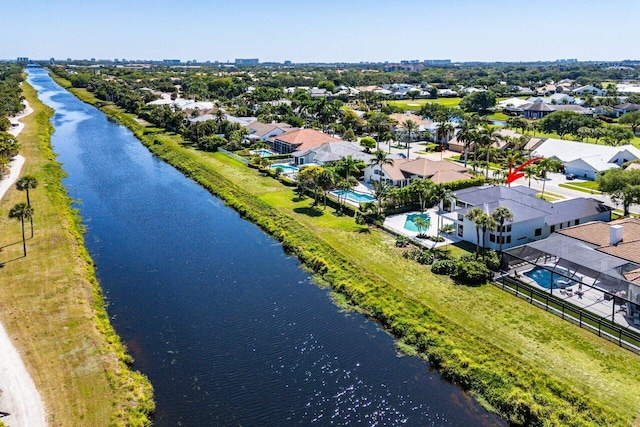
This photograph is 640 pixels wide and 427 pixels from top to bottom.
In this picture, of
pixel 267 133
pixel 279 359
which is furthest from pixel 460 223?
pixel 267 133

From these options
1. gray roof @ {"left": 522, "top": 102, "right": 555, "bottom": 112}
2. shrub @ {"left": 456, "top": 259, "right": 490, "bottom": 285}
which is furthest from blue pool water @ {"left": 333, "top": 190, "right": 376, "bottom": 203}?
gray roof @ {"left": 522, "top": 102, "right": 555, "bottom": 112}

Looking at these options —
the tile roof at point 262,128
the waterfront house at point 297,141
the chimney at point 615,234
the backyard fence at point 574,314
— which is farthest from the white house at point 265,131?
the chimney at point 615,234

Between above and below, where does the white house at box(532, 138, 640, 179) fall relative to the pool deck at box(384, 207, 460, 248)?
above

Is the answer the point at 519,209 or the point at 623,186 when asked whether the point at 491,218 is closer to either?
the point at 519,209

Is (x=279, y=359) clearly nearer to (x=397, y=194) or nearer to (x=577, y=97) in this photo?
(x=397, y=194)

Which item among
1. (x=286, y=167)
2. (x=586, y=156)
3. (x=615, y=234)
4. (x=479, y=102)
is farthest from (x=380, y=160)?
(x=479, y=102)

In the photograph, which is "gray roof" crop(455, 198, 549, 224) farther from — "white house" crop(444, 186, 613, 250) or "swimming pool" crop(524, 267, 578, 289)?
"swimming pool" crop(524, 267, 578, 289)
